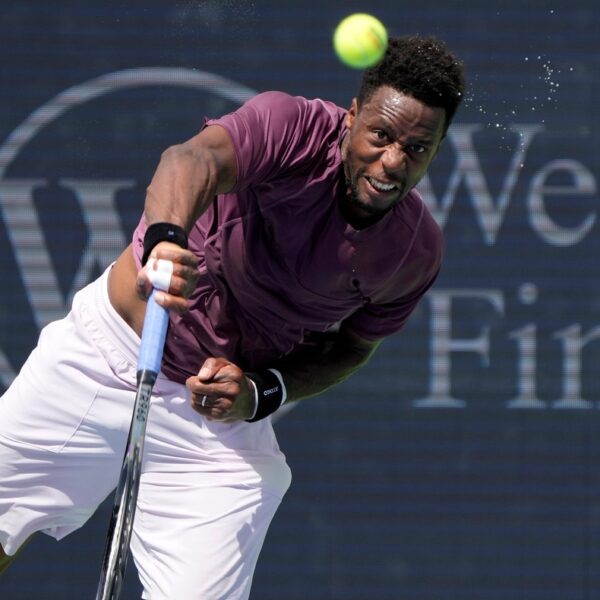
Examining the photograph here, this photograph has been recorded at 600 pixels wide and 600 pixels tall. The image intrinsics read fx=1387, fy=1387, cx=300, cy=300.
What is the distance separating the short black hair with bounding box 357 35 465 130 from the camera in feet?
9.23

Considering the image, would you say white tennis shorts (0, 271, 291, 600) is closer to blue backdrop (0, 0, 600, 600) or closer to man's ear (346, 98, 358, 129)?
man's ear (346, 98, 358, 129)

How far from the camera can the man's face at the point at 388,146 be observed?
2.80 metres

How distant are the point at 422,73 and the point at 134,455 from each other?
3.15 ft

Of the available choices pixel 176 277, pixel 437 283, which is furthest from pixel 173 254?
pixel 437 283

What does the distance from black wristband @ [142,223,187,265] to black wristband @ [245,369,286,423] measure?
0.70 meters

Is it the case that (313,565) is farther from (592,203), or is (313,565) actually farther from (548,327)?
(592,203)

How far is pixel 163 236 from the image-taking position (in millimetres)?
2447

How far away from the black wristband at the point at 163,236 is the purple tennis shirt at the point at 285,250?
0.30m

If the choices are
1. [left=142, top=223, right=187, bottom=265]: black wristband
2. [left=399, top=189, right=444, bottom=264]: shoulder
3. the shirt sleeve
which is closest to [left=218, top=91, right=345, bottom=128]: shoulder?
the shirt sleeve

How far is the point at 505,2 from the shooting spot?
14.8ft

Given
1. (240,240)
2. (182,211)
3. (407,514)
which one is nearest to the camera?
(182,211)

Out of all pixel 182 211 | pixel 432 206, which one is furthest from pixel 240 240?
pixel 432 206

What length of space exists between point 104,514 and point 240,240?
179cm

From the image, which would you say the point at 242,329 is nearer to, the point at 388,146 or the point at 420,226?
the point at 420,226
